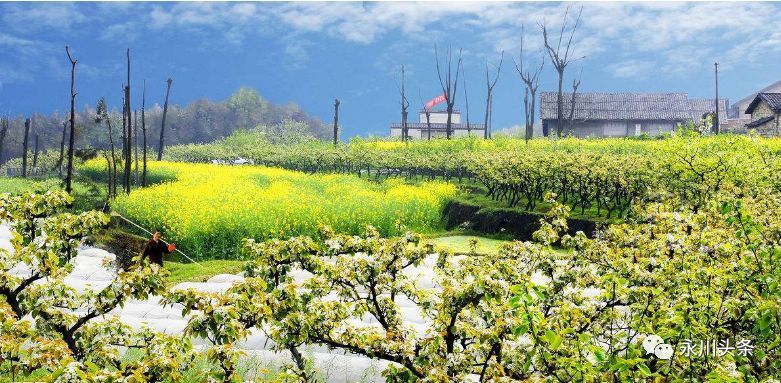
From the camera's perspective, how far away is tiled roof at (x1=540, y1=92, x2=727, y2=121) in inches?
2240

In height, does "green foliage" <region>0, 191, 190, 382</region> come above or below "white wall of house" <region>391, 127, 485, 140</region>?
below

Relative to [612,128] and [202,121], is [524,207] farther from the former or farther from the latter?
[202,121]

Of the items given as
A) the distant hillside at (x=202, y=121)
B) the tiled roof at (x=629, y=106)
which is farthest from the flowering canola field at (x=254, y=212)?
the distant hillside at (x=202, y=121)

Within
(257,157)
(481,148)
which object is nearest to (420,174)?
(481,148)

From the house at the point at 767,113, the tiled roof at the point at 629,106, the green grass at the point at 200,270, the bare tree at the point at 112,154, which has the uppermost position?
the tiled roof at the point at 629,106

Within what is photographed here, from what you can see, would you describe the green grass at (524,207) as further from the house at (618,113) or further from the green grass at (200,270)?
the house at (618,113)

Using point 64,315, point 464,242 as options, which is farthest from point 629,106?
point 64,315

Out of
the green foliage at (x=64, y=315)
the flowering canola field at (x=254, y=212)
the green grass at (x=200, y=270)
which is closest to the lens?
the green foliage at (x=64, y=315)

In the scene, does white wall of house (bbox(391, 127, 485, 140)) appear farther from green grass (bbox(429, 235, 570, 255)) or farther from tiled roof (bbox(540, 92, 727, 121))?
green grass (bbox(429, 235, 570, 255))

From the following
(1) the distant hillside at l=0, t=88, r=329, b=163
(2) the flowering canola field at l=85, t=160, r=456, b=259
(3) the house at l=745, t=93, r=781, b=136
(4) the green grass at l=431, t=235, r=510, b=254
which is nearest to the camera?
(2) the flowering canola field at l=85, t=160, r=456, b=259

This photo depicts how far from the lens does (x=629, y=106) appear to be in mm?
Answer: 58656

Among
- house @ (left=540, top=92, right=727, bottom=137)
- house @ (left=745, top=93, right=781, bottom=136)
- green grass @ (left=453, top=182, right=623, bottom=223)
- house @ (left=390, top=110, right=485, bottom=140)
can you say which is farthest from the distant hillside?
green grass @ (left=453, top=182, right=623, bottom=223)

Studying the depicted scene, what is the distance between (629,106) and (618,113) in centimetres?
182

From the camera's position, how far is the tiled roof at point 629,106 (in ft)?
187
